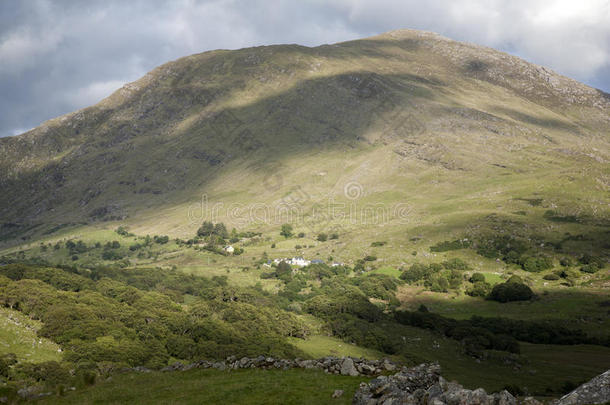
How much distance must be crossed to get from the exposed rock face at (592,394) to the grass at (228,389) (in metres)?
12.1

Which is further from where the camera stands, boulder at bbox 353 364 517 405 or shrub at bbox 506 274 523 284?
shrub at bbox 506 274 523 284

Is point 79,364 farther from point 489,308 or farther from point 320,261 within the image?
point 320,261

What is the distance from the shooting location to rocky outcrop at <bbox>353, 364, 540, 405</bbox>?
18453 millimetres

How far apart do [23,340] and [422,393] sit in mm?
48111

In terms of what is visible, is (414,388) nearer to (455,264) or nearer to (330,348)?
(330,348)

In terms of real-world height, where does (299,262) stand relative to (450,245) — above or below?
below

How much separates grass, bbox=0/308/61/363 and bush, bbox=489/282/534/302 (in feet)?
398

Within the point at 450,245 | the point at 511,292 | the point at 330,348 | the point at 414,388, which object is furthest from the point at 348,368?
the point at 450,245

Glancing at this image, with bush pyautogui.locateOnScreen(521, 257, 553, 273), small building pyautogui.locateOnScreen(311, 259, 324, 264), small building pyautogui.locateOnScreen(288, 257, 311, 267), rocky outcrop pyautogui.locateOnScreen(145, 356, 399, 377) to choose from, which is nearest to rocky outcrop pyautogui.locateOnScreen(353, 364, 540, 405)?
rocky outcrop pyautogui.locateOnScreen(145, 356, 399, 377)

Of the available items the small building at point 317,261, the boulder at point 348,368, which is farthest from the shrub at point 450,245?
the boulder at point 348,368

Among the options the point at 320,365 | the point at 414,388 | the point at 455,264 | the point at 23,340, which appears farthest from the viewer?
the point at 455,264

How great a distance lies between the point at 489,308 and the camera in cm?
12138

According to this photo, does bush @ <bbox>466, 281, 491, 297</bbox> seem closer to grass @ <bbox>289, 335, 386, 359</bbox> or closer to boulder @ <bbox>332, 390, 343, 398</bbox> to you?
grass @ <bbox>289, 335, 386, 359</bbox>

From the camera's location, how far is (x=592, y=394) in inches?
651
